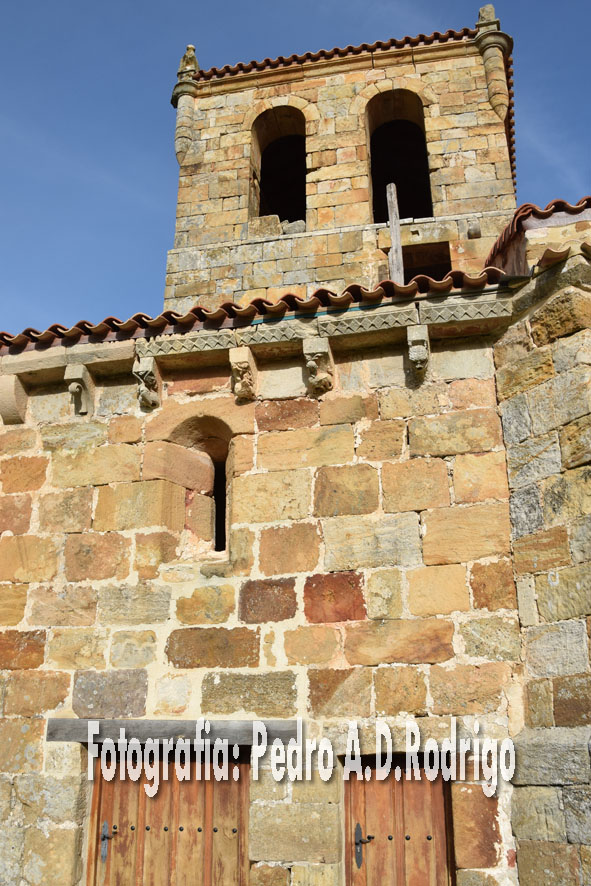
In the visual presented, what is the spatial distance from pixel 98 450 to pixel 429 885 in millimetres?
3385

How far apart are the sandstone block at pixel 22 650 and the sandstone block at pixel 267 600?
53.3 inches

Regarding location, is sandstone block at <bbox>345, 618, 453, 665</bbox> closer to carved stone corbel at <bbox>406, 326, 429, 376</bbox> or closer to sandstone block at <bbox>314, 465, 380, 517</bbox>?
sandstone block at <bbox>314, 465, 380, 517</bbox>

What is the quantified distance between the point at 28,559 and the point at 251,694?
5.94 feet

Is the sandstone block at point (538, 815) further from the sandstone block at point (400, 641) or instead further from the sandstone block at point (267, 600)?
the sandstone block at point (267, 600)

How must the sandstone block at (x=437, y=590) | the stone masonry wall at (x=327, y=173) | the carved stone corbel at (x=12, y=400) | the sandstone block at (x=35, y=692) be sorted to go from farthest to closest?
→ the stone masonry wall at (x=327, y=173)
the carved stone corbel at (x=12, y=400)
the sandstone block at (x=35, y=692)
the sandstone block at (x=437, y=590)

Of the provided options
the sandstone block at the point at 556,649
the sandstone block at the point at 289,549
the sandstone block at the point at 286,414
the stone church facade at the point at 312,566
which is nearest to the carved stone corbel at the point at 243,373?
the stone church facade at the point at 312,566

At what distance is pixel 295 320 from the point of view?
201 inches

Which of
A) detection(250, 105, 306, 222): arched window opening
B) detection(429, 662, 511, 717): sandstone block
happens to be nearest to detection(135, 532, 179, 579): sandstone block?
detection(429, 662, 511, 717): sandstone block

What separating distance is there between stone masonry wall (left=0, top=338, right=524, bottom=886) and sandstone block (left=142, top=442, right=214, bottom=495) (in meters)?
0.02

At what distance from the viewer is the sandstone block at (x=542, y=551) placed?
423cm

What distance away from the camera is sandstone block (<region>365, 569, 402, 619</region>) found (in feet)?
14.8

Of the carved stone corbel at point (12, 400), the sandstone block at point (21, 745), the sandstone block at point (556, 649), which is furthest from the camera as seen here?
the carved stone corbel at point (12, 400)

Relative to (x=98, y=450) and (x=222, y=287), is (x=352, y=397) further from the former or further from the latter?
(x=222, y=287)

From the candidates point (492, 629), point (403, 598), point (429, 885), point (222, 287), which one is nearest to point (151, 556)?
point (403, 598)
